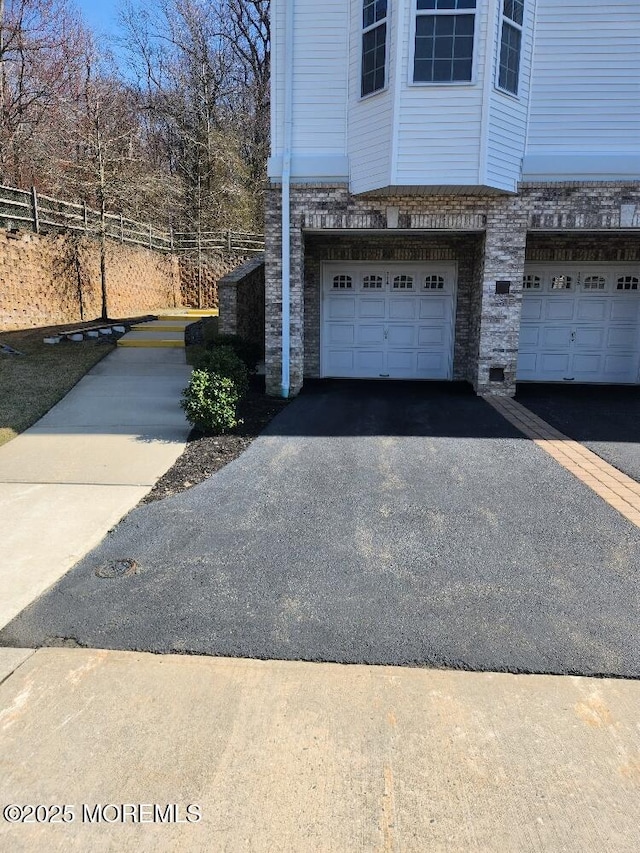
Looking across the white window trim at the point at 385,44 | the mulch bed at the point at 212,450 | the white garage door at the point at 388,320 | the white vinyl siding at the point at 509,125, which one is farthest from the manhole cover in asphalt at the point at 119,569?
the white garage door at the point at 388,320

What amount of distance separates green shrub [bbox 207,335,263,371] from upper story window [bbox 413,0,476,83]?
5.18m

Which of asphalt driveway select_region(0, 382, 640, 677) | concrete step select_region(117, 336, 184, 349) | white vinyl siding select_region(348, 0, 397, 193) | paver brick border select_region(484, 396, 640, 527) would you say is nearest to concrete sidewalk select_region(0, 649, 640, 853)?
asphalt driveway select_region(0, 382, 640, 677)

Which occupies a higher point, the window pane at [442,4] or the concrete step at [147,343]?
the window pane at [442,4]

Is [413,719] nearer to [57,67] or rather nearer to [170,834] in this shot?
[170,834]

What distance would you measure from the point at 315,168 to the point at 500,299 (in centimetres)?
377

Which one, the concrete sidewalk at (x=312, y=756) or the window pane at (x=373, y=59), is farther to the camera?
the window pane at (x=373, y=59)

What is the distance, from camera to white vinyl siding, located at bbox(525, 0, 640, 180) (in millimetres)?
8664

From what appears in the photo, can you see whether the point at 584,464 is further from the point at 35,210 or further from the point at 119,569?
the point at 35,210

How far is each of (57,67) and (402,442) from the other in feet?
74.9

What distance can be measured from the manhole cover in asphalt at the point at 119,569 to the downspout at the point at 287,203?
19.3ft

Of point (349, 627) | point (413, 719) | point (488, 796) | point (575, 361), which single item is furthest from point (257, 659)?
point (575, 361)

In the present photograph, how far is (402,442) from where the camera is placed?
7.06 m

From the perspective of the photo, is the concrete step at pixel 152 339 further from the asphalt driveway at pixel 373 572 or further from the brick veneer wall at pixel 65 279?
the asphalt driveway at pixel 373 572

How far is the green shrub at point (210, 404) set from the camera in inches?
283
